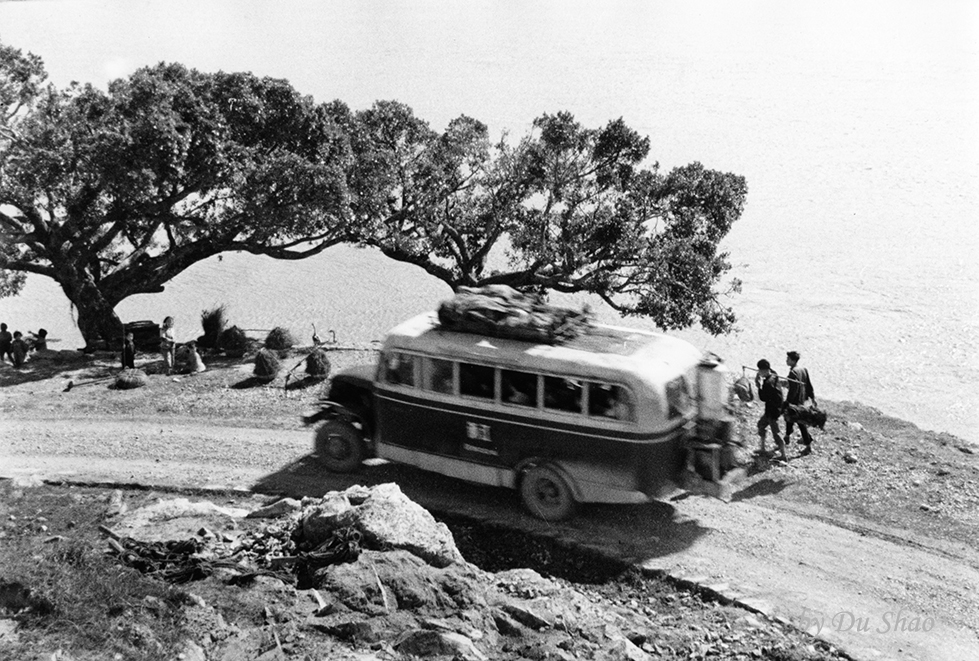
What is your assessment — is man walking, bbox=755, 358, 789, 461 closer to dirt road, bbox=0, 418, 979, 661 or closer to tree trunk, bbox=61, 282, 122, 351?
dirt road, bbox=0, 418, 979, 661

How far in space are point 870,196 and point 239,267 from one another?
79.6 ft

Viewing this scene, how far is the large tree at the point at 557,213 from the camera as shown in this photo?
25.3m

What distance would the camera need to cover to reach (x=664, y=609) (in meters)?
13.4

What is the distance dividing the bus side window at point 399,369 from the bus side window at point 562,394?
2.33m

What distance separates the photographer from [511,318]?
15.5 metres

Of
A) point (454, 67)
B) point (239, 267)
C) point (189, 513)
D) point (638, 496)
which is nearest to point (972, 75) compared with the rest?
point (454, 67)

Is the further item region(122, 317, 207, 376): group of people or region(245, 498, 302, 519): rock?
region(122, 317, 207, 376): group of people

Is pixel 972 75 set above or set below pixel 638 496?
above

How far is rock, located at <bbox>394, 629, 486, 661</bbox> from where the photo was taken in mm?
10430

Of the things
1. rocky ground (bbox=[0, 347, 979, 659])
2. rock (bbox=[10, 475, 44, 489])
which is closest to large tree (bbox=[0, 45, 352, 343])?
rocky ground (bbox=[0, 347, 979, 659])

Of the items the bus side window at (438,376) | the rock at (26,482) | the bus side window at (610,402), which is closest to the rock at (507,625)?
the bus side window at (610,402)

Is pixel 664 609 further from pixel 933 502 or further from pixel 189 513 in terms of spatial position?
pixel 189 513

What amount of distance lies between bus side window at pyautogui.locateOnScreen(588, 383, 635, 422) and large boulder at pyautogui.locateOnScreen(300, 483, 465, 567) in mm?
2832

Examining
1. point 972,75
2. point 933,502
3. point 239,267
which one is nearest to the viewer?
point 933,502
